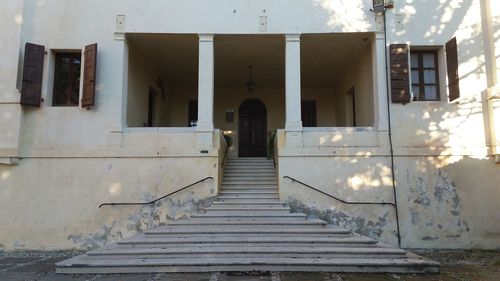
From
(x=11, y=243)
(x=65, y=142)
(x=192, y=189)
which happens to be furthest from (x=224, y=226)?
(x=11, y=243)

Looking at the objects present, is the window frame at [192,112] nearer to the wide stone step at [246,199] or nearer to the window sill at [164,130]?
the window sill at [164,130]

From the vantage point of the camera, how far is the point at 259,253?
7.70 m

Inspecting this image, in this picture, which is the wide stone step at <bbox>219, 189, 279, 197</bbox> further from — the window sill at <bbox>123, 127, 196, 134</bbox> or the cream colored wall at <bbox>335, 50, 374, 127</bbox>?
the cream colored wall at <bbox>335, 50, 374, 127</bbox>

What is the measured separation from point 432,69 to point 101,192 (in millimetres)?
9256

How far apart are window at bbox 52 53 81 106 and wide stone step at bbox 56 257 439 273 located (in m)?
4.88

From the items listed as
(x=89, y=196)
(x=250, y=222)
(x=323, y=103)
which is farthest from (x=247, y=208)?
(x=323, y=103)

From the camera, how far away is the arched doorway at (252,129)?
15328 mm

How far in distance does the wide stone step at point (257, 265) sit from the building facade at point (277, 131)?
245 centimetres

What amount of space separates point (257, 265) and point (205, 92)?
4.88m

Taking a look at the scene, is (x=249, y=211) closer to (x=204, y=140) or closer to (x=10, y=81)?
(x=204, y=140)

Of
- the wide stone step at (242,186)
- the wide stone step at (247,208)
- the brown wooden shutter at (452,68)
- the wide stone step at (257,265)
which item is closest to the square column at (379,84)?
the brown wooden shutter at (452,68)

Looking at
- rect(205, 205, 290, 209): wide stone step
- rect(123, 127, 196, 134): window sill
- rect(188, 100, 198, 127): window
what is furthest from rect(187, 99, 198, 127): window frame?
rect(205, 205, 290, 209): wide stone step

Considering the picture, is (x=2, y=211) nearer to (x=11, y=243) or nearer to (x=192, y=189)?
(x=11, y=243)

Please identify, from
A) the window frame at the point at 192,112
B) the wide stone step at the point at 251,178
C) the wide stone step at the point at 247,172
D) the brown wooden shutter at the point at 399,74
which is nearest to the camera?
the brown wooden shutter at the point at 399,74
